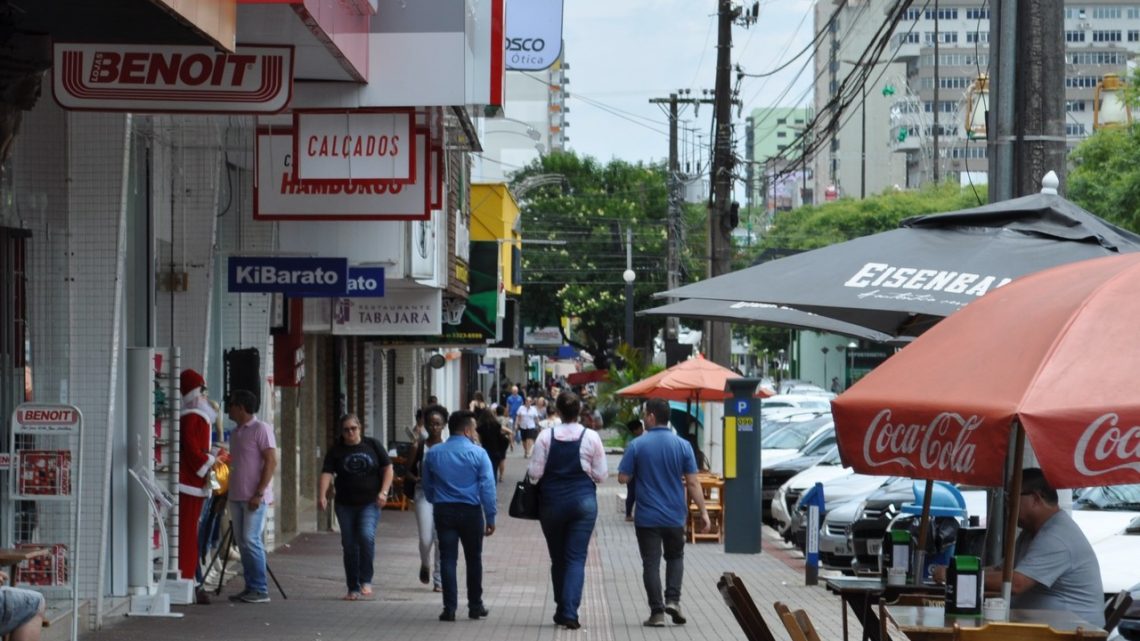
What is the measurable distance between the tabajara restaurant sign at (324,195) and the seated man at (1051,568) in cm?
659

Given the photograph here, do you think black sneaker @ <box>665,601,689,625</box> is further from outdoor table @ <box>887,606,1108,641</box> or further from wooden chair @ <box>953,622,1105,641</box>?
wooden chair @ <box>953,622,1105,641</box>

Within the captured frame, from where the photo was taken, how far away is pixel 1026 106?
9.62 meters

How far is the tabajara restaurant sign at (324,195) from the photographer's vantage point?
13.5m

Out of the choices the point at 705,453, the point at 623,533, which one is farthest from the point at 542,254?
the point at 623,533

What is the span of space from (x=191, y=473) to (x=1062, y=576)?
8.29 m

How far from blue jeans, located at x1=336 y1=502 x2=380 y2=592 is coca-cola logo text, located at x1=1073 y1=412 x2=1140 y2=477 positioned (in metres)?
10.2

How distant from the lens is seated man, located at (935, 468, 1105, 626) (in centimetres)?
775

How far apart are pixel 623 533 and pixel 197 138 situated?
439 inches

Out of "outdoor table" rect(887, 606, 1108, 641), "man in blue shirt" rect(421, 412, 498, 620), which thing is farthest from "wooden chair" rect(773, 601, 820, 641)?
"man in blue shirt" rect(421, 412, 498, 620)

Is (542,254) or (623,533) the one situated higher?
(542,254)

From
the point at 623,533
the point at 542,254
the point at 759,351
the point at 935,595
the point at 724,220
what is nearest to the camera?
the point at 935,595

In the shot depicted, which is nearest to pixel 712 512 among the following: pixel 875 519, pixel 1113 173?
pixel 875 519

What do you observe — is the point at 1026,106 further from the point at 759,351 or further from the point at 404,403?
the point at 759,351

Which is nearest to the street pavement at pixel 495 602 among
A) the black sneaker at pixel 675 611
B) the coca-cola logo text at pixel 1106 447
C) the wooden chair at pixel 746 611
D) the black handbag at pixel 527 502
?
the black sneaker at pixel 675 611
